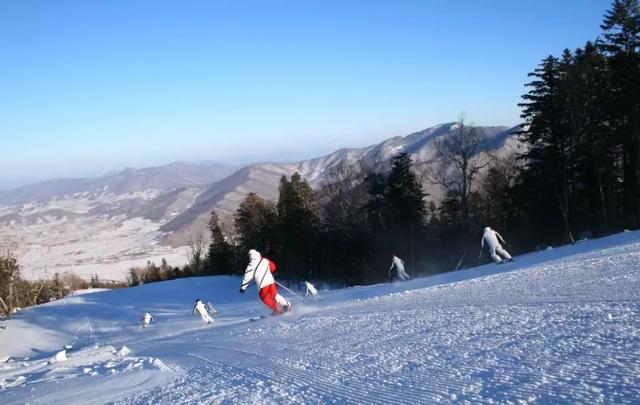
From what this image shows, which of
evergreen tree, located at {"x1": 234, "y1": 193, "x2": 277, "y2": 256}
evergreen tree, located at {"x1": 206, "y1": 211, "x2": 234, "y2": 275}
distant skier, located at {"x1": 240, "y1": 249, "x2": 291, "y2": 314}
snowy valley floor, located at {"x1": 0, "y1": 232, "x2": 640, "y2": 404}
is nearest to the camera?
snowy valley floor, located at {"x1": 0, "y1": 232, "x2": 640, "y2": 404}

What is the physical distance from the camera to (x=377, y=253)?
4859cm

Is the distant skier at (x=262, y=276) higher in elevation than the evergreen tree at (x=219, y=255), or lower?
higher

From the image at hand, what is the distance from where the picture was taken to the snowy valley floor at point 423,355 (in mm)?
5070

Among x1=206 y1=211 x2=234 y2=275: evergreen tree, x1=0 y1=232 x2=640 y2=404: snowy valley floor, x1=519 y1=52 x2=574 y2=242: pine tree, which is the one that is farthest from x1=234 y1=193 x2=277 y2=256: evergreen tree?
x1=0 y1=232 x2=640 y2=404: snowy valley floor

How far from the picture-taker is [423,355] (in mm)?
6531

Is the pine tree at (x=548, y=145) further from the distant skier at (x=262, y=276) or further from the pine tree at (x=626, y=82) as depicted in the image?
the distant skier at (x=262, y=276)

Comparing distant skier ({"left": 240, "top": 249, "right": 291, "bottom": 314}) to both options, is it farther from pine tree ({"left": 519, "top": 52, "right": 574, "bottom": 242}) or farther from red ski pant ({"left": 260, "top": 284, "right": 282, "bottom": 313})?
pine tree ({"left": 519, "top": 52, "right": 574, "bottom": 242})

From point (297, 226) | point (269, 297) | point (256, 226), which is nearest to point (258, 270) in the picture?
point (269, 297)

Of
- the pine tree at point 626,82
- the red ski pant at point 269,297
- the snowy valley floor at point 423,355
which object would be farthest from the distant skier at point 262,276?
the pine tree at point 626,82

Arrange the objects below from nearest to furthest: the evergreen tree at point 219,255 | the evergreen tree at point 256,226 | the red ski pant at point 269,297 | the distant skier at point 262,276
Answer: the distant skier at point 262,276, the red ski pant at point 269,297, the evergreen tree at point 256,226, the evergreen tree at point 219,255

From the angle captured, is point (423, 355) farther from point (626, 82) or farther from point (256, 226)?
point (256, 226)

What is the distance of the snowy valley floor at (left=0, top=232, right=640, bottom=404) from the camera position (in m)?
5.07

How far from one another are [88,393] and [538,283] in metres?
8.49

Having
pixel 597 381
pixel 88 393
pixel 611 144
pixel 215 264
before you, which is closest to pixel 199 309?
pixel 88 393
